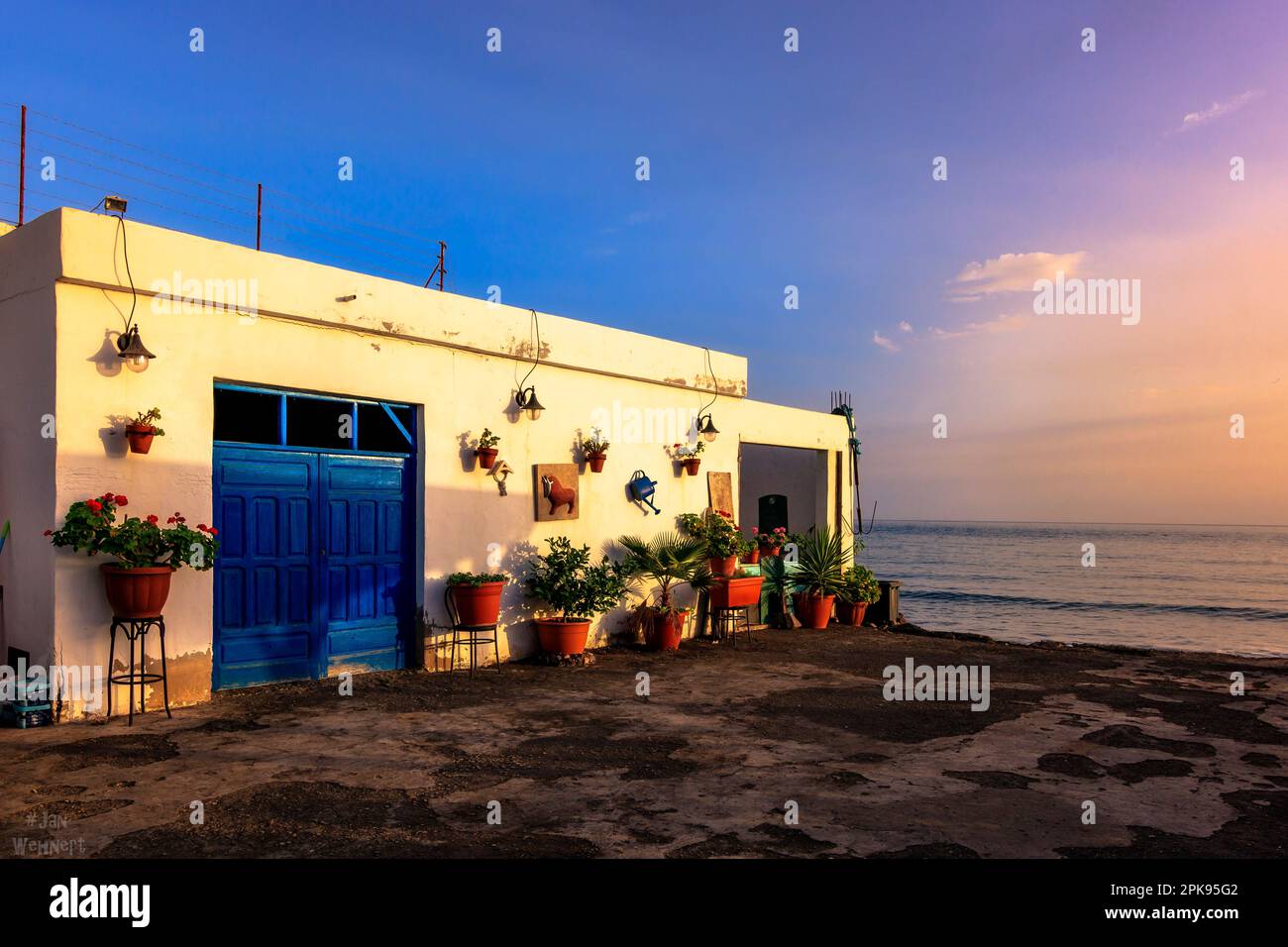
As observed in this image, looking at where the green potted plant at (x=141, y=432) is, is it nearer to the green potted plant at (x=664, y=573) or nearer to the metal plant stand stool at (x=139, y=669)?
the metal plant stand stool at (x=139, y=669)

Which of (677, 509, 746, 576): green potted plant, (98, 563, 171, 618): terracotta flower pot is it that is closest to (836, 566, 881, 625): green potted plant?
(677, 509, 746, 576): green potted plant

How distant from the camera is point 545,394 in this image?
982 cm

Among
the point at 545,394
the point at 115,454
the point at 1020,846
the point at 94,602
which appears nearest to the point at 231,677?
the point at 94,602

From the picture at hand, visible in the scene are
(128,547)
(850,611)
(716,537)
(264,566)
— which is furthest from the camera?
(850,611)

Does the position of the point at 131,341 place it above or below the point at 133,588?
above

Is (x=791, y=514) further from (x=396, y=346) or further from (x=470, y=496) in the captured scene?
(x=396, y=346)

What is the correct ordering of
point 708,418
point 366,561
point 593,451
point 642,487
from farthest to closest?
point 708,418 < point 642,487 < point 593,451 < point 366,561

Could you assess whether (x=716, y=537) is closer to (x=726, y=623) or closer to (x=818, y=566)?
(x=726, y=623)

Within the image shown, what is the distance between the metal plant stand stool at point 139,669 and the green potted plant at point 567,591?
3639mm

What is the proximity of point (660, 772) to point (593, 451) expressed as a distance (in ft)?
17.5

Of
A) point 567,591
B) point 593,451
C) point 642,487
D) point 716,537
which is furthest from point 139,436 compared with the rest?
point 716,537

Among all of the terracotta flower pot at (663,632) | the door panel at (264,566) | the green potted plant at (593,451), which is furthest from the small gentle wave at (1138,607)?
the door panel at (264,566)

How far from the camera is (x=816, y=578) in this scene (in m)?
12.9

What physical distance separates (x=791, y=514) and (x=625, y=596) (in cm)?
636
